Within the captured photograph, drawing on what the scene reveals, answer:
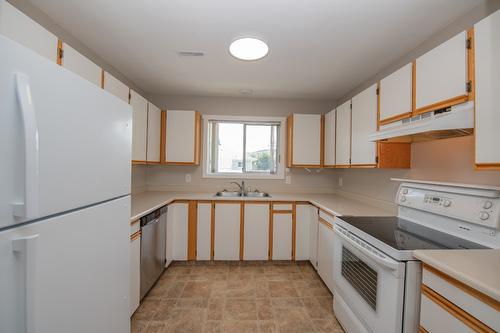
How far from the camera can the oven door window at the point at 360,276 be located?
4.60ft

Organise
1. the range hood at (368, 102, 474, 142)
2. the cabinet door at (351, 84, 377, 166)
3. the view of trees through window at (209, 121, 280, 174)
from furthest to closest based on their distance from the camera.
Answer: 1. the view of trees through window at (209, 121, 280, 174)
2. the cabinet door at (351, 84, 377, 166)
3. the range hood at (368, 102, 474, 142)

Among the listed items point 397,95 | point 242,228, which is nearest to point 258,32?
point 397,95

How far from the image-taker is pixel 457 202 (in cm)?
137

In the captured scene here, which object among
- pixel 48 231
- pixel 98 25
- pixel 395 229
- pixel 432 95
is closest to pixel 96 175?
pixel 48 231

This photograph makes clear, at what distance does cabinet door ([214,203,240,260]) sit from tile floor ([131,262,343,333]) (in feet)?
0.55

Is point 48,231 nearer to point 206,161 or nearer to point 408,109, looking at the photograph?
point 408,109

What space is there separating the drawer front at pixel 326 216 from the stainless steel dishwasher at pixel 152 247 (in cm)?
179

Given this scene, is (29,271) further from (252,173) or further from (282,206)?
(252,173)

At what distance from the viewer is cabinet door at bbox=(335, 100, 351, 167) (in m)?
2.50

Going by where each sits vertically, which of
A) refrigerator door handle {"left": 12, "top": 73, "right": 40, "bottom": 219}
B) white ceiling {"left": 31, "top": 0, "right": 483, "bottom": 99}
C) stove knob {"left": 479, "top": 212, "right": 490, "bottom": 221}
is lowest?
stove knob {"left": 479, "top": 212, "right": 490, "bottom": 221}

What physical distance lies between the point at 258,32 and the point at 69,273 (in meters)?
1.92

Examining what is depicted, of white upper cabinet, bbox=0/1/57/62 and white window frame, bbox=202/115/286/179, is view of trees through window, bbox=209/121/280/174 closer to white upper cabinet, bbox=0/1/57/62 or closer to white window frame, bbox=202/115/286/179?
white window frame, bbox=202/115/286/179

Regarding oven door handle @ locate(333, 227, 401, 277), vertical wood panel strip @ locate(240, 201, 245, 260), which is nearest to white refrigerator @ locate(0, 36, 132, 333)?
oven door handle @ locate(333, 227, 401, 277)

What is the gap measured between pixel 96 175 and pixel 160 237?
5.37ft
